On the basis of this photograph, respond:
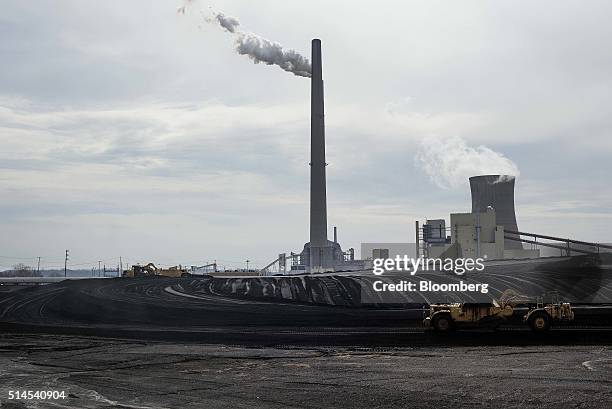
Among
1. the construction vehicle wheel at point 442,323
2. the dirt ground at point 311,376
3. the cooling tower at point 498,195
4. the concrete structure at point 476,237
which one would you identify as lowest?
the dirt ground at point 311,376

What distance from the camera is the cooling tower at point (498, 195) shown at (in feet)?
365

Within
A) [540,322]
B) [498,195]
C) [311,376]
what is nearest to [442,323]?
[540,322]

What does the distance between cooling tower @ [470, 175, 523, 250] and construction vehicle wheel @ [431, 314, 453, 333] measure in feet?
277

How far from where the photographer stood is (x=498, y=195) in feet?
366

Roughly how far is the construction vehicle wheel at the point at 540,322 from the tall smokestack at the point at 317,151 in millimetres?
73439

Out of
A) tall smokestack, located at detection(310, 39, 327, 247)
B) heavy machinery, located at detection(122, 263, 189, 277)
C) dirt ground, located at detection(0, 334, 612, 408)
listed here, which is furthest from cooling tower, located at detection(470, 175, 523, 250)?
dirt ground, located at detection(0, 334, 612, 408)

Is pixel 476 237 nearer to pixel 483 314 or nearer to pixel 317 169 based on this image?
pixel 317 169

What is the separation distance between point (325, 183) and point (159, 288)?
46731mm

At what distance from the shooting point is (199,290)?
5934 centimetres

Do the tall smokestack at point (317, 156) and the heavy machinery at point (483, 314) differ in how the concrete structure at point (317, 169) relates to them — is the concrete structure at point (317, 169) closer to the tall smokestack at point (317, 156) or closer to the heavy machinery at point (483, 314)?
the tall smokestack at point (317, 156)

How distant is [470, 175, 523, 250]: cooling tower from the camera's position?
111 m

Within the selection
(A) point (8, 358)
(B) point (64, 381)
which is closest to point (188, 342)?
(A) point (8, 358)

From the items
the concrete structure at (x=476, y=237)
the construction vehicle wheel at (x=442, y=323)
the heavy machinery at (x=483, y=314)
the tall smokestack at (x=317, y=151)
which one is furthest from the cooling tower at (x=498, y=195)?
the construction vehicle wheel at (x=442, y=323)

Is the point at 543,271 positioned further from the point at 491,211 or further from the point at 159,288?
the point at 491,211
